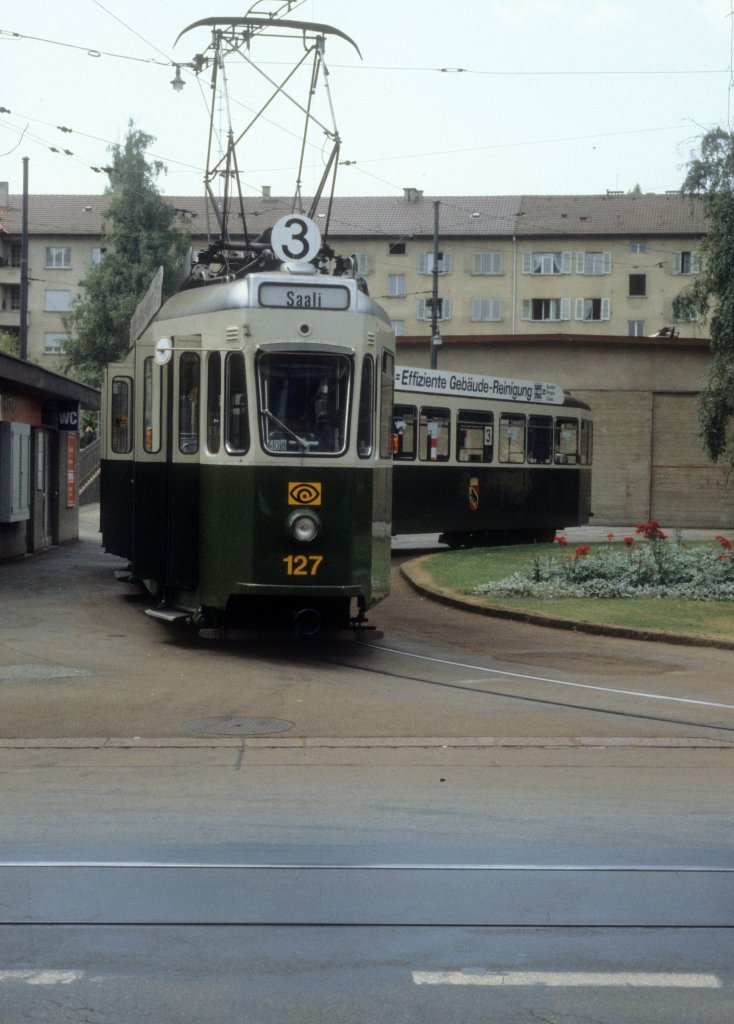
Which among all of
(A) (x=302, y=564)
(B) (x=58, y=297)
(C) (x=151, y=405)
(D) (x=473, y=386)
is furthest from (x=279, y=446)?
(B) (x=58, y=297)

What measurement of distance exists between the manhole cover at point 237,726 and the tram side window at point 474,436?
63.5 feet

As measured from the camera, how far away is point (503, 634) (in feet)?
50.4

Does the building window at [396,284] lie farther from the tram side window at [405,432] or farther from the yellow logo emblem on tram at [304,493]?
the yellow logo emblem on tram at [304,493]

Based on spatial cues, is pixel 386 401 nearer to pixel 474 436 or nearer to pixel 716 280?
pixel 474 436

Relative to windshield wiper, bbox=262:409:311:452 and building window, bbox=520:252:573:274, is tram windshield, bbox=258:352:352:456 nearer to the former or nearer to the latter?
windshield wiper, bbox=262:409:311:452

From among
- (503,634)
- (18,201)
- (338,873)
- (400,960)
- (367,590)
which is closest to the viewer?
(400,960)

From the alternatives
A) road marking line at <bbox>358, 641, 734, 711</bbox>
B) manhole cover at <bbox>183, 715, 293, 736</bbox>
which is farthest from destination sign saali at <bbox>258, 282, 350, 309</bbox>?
manhole cover at <bbox>183, 715, 293, 736</bbox>

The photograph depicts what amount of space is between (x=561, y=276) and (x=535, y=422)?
45.9 m

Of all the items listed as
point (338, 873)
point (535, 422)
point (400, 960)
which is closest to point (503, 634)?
point (338, 873)

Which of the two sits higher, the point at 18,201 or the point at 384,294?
the point at 18,201

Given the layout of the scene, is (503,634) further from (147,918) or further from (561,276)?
(561,276)

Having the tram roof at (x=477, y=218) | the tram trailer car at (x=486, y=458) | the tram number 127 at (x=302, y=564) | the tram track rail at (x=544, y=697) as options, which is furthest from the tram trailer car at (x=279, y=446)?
the tram roof at (x=477, y=218)

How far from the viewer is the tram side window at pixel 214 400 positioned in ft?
42.1

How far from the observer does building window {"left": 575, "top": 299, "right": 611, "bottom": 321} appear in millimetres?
75125
